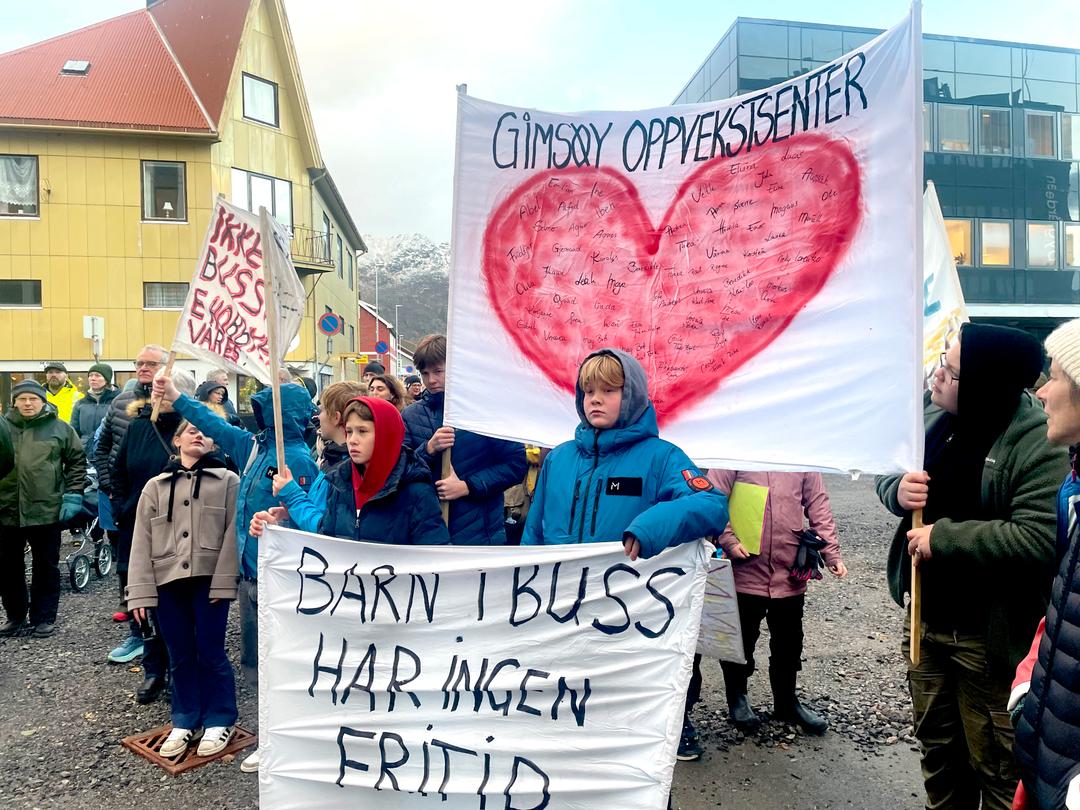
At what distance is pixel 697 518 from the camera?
2.69 metres

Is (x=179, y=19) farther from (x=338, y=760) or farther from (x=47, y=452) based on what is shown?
(x=338, y=760)

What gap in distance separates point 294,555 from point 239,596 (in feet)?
4.30

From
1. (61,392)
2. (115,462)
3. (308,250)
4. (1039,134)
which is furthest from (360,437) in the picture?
(1039,134)

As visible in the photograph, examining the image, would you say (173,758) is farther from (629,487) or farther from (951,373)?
(951,373)

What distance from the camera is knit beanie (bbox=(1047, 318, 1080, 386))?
2096 millimetres

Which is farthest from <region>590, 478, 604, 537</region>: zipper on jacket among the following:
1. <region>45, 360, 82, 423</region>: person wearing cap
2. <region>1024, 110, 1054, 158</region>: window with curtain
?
<region>1024, 110, 1054, 158</region>: window with curtain

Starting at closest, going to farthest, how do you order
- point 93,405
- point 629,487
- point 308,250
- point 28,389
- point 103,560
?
point 629,487 → point 28,389 → point 103,560 → point 93,405 → point 308,250

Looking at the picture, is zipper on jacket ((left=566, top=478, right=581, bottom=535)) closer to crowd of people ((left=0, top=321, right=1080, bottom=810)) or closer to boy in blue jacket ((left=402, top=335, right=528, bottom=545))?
crowd of people ((left=0, top=321, right=1080, bottom=810))

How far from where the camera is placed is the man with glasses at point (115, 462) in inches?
196

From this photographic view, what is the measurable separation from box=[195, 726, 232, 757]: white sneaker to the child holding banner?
1428 mm

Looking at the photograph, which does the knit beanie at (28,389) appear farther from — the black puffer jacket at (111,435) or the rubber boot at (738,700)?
the rubber boot at (738,700)

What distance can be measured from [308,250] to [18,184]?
752cm

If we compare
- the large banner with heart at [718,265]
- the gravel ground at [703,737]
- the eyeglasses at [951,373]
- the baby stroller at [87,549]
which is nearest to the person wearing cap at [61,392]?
the baby stroller at [87,549]

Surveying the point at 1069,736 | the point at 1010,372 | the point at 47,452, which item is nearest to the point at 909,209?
the point at 1010,372
